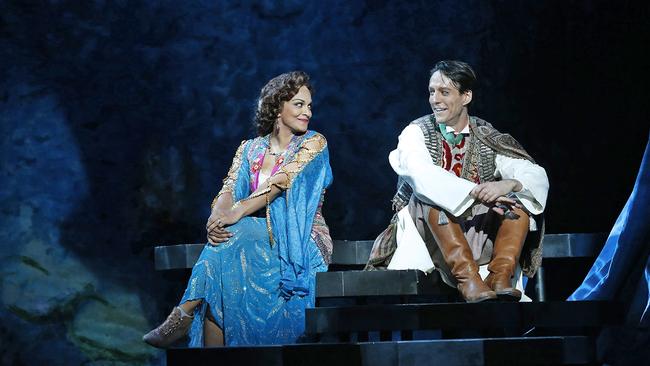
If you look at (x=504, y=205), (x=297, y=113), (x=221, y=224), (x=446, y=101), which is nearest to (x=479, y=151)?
(x=446, y=101)

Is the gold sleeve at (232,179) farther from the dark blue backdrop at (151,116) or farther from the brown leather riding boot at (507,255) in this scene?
the brown leather riding boot at (507,255)

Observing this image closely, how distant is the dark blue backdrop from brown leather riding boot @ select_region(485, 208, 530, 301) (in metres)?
1.64

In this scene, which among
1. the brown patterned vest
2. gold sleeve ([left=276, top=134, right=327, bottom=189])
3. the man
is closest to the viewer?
the man

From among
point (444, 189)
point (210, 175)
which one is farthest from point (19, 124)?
point (444, 189)

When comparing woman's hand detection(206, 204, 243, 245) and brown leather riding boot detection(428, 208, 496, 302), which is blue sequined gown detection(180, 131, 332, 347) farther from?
brown leather riding boot detection(428, 208, 496, 302)

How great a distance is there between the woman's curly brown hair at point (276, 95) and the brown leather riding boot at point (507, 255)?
1.48 metres

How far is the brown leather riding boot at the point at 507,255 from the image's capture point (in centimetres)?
476

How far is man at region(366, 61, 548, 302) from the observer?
16.0ft

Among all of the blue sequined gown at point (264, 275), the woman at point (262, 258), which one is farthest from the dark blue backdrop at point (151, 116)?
the blue sequined gown at point (264, 275)

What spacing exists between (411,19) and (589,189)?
1397 mm

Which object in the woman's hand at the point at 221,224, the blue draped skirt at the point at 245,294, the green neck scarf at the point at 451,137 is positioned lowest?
the blue draped skirt at the point at 245,294

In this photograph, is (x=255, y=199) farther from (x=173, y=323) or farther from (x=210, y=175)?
(x=210, y=175)

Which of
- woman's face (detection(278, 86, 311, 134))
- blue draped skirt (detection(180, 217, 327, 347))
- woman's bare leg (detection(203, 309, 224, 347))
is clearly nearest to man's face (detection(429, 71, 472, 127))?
woman's face (detection(278, 86, 311, 134))

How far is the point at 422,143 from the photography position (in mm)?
5367
